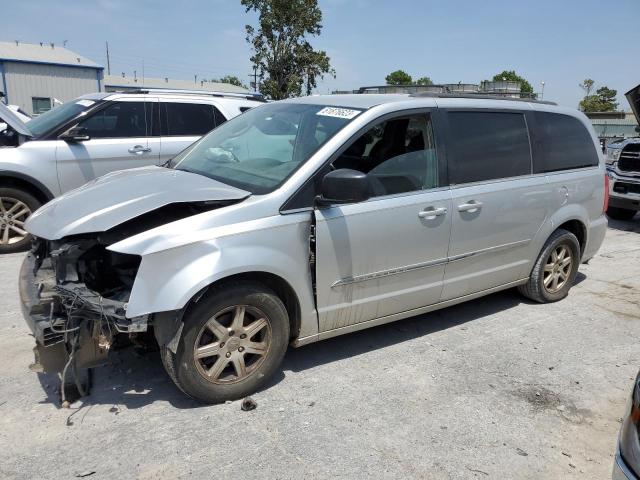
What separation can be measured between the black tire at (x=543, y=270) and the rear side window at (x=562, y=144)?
25.9 inches

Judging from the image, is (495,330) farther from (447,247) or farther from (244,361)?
(244,361)

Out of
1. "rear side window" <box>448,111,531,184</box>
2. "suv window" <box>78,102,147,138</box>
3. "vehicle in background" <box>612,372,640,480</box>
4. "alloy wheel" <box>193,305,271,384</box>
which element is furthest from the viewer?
"suv window" <box>78,102,147,138</box>

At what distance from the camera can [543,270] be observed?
5051 mm

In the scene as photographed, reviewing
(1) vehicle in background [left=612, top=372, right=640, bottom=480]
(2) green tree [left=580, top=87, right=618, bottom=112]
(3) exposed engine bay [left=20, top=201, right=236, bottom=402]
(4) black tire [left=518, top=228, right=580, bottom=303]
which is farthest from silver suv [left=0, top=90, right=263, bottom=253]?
(2) green tree [left=580, top=87, right=618, bottom=112]

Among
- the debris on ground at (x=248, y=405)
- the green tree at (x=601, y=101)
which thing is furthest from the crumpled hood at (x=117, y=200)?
the green tree at (x=601, y=101)

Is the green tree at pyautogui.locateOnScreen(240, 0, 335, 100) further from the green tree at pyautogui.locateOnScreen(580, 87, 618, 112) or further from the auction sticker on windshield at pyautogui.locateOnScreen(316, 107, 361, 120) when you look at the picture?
the green tree at pyautogui.locateOnScreen(580, 87, 618, 112)

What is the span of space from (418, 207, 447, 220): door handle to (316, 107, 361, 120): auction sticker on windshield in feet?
2.76

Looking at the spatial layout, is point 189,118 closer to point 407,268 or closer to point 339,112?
point 339,112

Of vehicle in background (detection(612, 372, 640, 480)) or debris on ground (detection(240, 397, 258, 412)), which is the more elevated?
vehicle in background (detection(612, 372, 640, 480))

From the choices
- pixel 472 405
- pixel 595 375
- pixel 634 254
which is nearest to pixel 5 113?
pixel 472 405

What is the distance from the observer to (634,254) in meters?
7.47

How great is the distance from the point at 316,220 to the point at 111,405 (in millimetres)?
1686

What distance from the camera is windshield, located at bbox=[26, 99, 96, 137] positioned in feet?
21.5

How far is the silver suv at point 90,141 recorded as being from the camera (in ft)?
20.6
